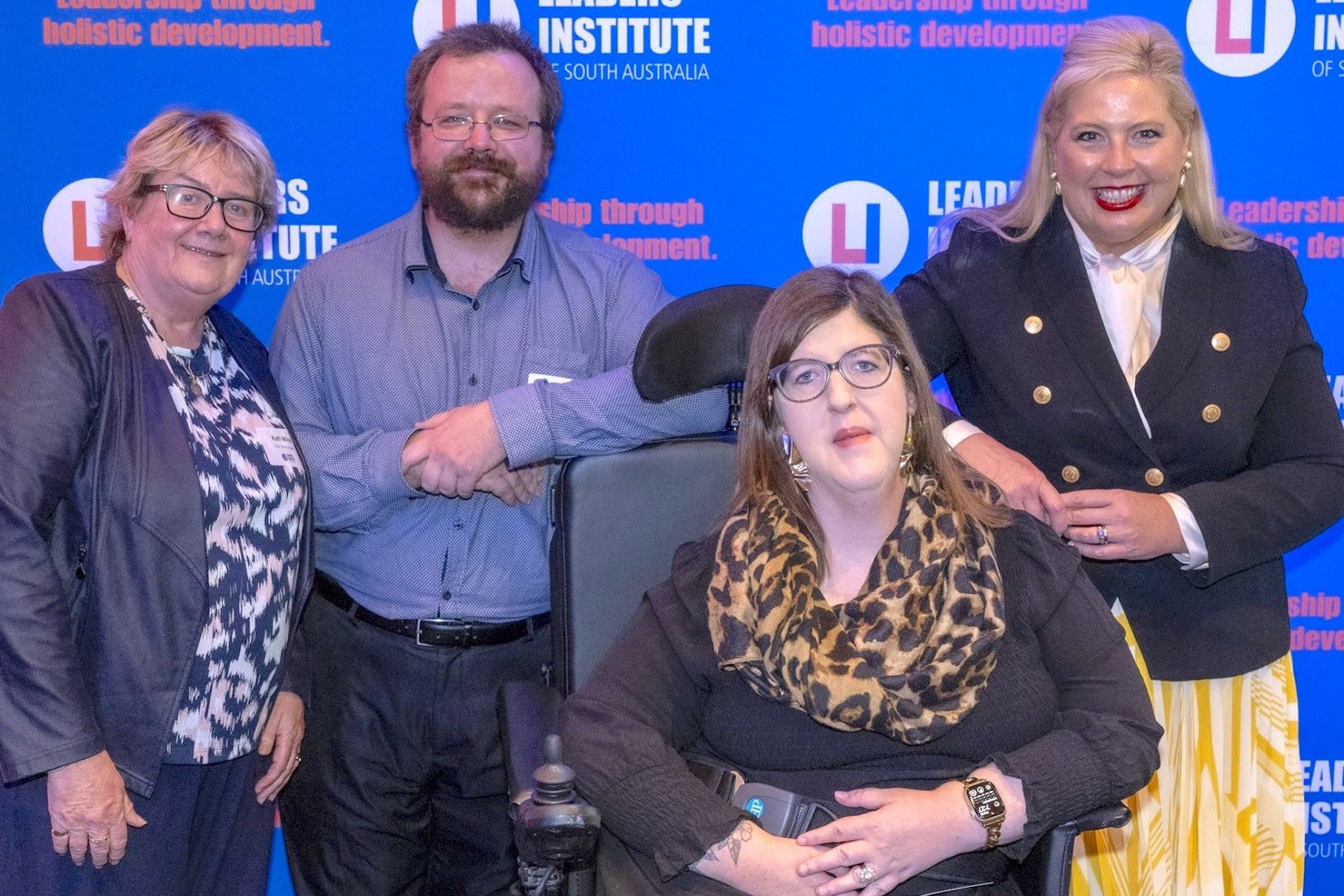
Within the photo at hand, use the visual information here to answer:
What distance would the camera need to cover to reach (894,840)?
74.5 inches

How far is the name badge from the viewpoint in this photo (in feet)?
7.87

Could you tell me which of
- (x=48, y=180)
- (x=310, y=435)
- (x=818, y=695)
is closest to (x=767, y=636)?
(x=818, y=695)

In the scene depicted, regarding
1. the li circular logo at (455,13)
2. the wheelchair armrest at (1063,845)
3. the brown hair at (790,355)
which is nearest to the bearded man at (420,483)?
the li circular logo at (455,13)

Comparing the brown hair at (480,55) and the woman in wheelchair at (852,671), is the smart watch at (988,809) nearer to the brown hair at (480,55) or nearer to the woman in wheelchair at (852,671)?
the woman in wheelchair at (852,671)

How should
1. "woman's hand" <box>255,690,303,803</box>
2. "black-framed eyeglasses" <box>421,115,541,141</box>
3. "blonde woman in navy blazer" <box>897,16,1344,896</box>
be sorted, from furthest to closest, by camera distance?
1. "black-framed eyeglasses" <box>421,115,541,141</box>
2. "woman's hand" <box>255,690,303,803</box>
3. "blonde woman in navy blazer" <box>897,16,1344,896</box>

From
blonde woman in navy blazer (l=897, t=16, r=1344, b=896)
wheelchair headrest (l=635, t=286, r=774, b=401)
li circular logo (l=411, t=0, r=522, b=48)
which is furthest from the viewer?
li circular logo (l=411, t=0, r=522, b=48)

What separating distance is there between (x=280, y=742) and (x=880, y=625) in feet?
3.98

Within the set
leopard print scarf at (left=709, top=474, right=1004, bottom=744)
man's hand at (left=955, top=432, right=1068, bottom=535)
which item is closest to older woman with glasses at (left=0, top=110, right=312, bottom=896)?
leopard print scarf at (left=709, top=474, right=1004, bottom=744)

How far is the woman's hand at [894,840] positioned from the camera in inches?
74.4

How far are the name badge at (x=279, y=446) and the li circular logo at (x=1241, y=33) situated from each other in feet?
7.53

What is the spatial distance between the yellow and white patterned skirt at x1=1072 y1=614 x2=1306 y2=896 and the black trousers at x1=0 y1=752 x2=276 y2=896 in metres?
1.57

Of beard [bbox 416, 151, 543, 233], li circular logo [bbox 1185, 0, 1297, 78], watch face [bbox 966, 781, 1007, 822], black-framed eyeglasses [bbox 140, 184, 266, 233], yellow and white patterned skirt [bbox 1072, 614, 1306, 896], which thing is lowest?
yellow and white patterned skirt [bbox 1072, 614, 1306, 896]

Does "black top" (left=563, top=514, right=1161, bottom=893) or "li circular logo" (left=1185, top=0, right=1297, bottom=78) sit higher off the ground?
"li circular logo" (left=1185, top=0, right=1297, bottom=78)

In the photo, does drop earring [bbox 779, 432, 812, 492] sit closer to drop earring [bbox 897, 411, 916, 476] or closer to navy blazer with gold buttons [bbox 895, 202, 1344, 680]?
drop earring [bbox 897, 411, 916, 476]
